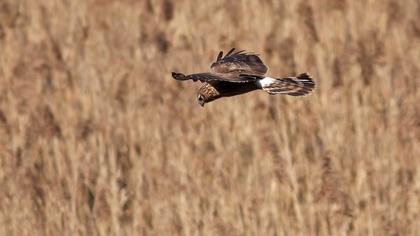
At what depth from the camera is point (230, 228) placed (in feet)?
17.0

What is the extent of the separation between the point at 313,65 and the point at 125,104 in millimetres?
986

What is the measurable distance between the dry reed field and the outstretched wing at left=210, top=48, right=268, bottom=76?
561 mm

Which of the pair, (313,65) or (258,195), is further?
(313,65)

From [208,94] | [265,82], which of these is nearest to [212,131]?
[208,94]

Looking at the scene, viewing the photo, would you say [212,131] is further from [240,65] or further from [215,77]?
[215,77]

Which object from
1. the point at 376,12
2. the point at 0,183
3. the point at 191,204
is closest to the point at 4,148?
the point at 0,183

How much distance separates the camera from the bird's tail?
4273 mm

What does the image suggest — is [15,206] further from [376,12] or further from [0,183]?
[376,12]

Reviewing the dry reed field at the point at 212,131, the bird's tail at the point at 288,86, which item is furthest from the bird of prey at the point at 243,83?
the dry reed field at the point at 212,131

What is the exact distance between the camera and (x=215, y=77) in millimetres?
4090

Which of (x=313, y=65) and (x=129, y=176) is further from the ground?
(x=313, y=65)

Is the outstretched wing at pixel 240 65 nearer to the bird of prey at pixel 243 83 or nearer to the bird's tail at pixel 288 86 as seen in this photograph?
the bird of prey at pixel 243 83

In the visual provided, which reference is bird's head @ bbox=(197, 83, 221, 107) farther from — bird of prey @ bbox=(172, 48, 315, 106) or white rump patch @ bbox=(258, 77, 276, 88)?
white rump patch @ bbox=(258, 77, 276, 88)

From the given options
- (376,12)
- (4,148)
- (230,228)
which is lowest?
(230,228)
